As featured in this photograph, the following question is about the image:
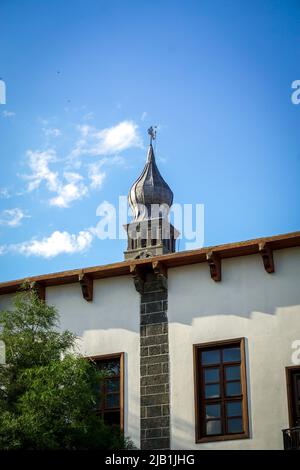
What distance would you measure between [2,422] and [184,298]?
5.89m

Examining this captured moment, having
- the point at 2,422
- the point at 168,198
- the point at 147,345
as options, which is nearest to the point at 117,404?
the point at 147,345

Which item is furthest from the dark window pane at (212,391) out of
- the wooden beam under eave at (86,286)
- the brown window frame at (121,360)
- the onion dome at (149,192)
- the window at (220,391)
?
the onion dome at (149,192)

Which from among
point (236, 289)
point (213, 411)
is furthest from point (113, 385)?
point (236, 289)

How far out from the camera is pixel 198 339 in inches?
885

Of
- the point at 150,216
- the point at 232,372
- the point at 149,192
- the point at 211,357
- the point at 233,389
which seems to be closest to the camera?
the point at 233,389

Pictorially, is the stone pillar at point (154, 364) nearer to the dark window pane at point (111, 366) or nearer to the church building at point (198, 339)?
the church building at point (198, 339)

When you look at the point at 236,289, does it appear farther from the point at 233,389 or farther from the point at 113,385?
the point at 113,385

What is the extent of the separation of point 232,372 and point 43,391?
4.74 m

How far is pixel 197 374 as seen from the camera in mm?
22219

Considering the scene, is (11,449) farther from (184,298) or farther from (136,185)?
(136,185)

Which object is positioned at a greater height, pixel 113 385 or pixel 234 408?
pixel 113 385

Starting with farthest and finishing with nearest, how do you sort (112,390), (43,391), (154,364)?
(112,390) < (154,364) < (43,391)

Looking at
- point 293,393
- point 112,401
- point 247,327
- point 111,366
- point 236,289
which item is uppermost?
point 236,289

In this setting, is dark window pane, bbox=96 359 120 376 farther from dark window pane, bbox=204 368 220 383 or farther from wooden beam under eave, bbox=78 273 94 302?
dark window pane, bbox=204 368 220 383
